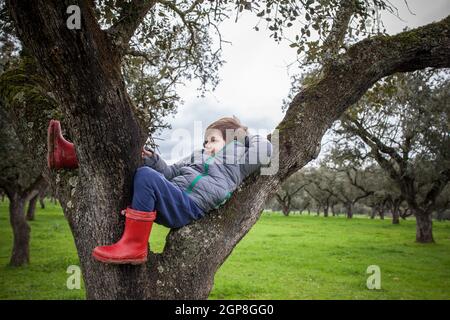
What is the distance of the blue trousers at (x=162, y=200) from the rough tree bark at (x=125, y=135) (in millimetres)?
102

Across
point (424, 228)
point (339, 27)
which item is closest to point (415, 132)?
point (424, 228)

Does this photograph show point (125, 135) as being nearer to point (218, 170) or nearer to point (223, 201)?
point (218, 170)

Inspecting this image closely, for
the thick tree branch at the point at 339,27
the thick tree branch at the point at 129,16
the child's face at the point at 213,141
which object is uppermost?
the thick tree branch at the point at 339,27

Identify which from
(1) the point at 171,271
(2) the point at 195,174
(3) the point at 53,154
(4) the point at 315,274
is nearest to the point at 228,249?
(1) the point at 171,271

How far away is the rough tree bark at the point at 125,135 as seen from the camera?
7.89 feet

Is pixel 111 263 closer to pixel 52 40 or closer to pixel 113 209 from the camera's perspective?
pixel 113 209

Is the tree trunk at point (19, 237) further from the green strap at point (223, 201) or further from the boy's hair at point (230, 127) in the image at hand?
the green strap at point (223, 201)

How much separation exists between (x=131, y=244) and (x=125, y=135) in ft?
2.81

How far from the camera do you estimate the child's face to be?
12.5 ft

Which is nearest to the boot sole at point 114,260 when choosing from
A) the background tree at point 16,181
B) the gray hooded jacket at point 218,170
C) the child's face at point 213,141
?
the gray hooded jacket at point 218,170

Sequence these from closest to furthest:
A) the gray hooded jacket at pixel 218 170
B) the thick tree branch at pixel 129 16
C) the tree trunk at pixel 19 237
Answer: the gray hooded jacket at pixel 218 170 → the thick tree branch at pixel 129 16 → the tree trunk at pixel 19 237

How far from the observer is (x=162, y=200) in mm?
2887
